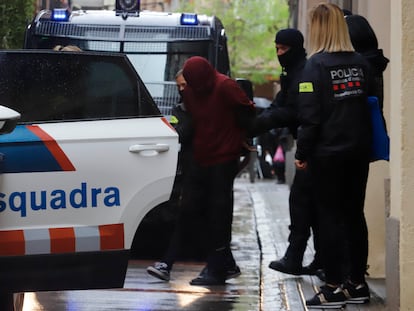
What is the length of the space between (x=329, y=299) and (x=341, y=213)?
0.61m

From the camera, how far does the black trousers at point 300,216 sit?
7.58m

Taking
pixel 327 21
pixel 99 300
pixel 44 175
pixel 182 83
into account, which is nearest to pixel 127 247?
pixel 44 175

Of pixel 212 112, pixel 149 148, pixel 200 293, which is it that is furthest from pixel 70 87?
pixel 200 293

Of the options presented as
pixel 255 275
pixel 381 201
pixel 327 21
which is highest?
pixel 327 21

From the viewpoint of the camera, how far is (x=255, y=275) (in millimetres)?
8203

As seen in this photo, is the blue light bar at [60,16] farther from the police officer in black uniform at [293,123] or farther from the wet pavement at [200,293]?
the police officer in black uniform at [293,123]

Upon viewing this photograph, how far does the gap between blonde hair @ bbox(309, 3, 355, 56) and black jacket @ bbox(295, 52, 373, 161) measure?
0.11 m

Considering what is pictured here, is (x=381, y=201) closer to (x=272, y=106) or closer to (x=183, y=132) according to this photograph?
(x=272, y=106)

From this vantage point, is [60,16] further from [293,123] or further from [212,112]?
[293,123]

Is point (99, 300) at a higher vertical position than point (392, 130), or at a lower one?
lower

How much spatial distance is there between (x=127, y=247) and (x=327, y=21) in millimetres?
2244

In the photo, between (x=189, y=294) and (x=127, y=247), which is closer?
(x=127, y=247)

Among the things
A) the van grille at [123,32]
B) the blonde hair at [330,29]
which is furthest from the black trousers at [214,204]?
the van grille at [123,32]

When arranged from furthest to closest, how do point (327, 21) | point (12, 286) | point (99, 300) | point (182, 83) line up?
point (182, 83)
point (99, 300)
point (327, 21)
point (12, 286)
